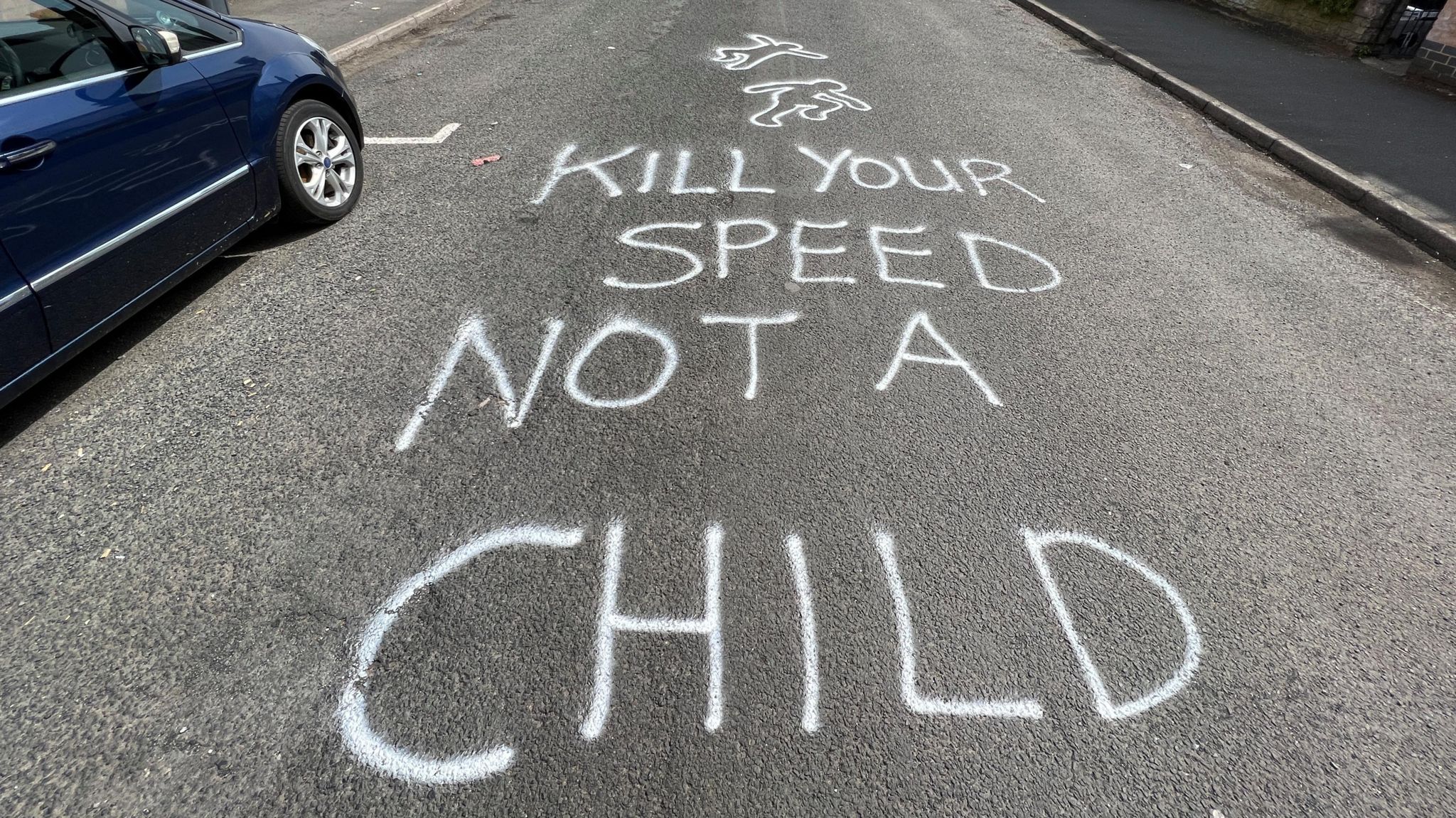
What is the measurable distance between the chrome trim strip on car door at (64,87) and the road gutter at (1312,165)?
749 centimetres

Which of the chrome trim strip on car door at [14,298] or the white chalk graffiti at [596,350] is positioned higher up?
the chrome trim strip on car door at [14,298]

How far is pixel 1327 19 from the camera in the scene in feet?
32.6

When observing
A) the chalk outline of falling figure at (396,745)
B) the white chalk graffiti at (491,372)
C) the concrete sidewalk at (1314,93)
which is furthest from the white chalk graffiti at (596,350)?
the concrete sidewalk at (1314,93)

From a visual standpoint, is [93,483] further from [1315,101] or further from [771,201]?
[1315,101]

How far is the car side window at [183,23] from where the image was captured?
3502mm

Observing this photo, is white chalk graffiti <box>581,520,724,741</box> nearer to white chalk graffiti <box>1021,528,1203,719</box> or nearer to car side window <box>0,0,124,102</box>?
white chalk graffiti <box>1021,528,1203,719</box>

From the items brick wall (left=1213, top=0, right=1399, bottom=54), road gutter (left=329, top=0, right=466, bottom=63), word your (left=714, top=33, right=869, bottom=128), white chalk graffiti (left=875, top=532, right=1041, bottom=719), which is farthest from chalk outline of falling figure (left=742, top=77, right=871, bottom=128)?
brick wall (left=1213, top=0, right=1399, bottom=54)

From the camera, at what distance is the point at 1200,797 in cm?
195

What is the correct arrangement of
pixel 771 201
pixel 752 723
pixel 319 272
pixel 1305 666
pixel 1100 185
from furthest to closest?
pixel 1100 185
pixel 771 201
pixel 319 272
pixel 1305 666
pixel 752 723

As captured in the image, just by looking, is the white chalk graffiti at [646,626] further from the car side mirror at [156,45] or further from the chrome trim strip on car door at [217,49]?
the chrome trim strip on car door at [217,49]

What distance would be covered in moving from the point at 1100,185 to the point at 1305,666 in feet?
13.2

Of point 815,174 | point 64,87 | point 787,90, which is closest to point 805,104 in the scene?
point 787,90

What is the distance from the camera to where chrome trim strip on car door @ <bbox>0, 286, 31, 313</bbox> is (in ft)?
8.36

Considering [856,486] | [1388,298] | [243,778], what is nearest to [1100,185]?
[1388,298]
